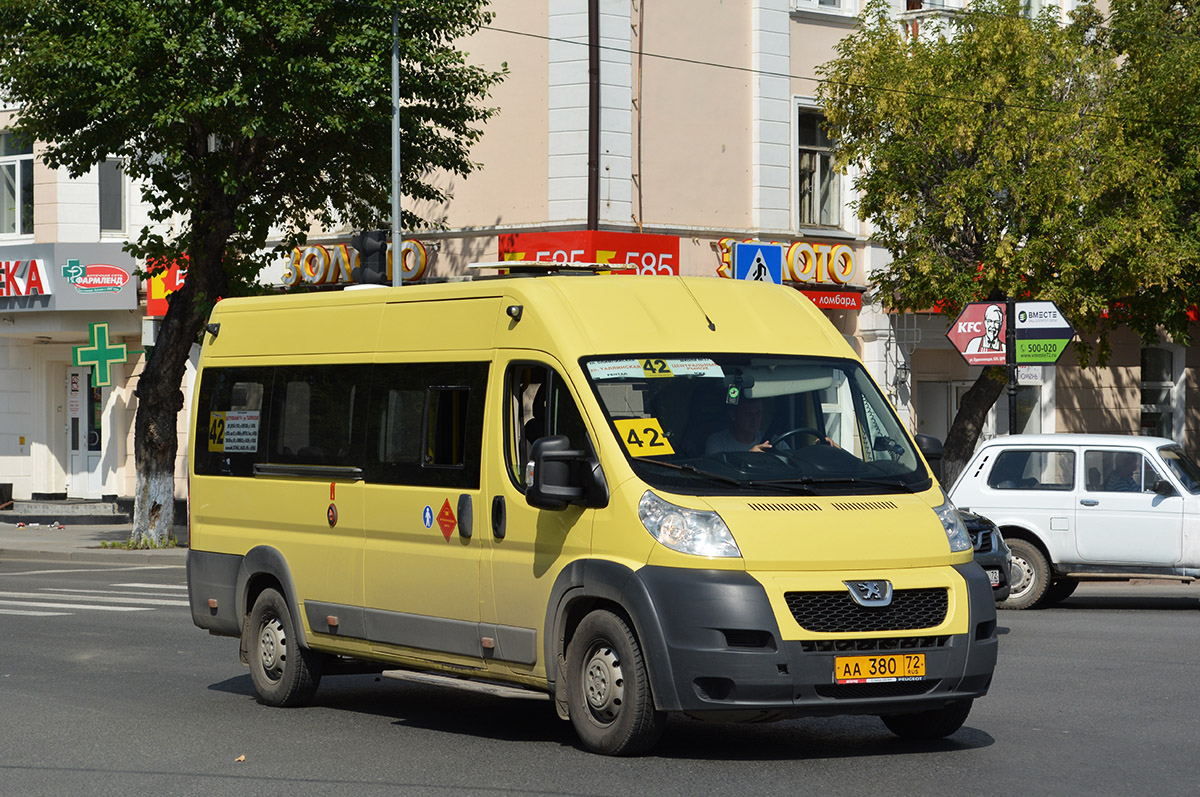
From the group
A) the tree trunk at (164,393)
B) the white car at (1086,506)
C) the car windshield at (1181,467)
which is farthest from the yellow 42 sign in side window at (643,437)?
the tree trunk at (164,393)

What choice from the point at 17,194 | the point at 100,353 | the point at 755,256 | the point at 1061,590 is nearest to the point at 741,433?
the point at 1061,590

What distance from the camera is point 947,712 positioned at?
8672 millimetres

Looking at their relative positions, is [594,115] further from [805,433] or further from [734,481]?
[734,481]

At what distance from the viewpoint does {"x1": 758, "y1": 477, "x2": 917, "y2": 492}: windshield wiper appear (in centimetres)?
827

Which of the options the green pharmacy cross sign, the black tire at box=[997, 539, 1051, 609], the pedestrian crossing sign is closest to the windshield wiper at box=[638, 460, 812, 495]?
the black tire at box=[997, 539, 1051, 609]

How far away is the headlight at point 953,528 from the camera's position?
8352 millimetres

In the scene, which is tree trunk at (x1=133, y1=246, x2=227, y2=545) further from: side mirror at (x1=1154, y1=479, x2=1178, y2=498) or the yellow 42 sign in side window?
the yellow 42 sign in side window

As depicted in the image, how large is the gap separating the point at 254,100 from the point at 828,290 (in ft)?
36.8

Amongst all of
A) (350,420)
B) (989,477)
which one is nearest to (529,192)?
(989,477)

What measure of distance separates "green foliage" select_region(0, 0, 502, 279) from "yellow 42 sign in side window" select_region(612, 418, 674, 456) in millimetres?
14728

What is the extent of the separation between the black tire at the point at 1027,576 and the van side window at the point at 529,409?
912cm

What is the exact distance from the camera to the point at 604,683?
823 cm

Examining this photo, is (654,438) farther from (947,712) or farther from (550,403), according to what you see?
(947,712)

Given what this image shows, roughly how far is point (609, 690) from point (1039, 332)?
1283 centimetres
